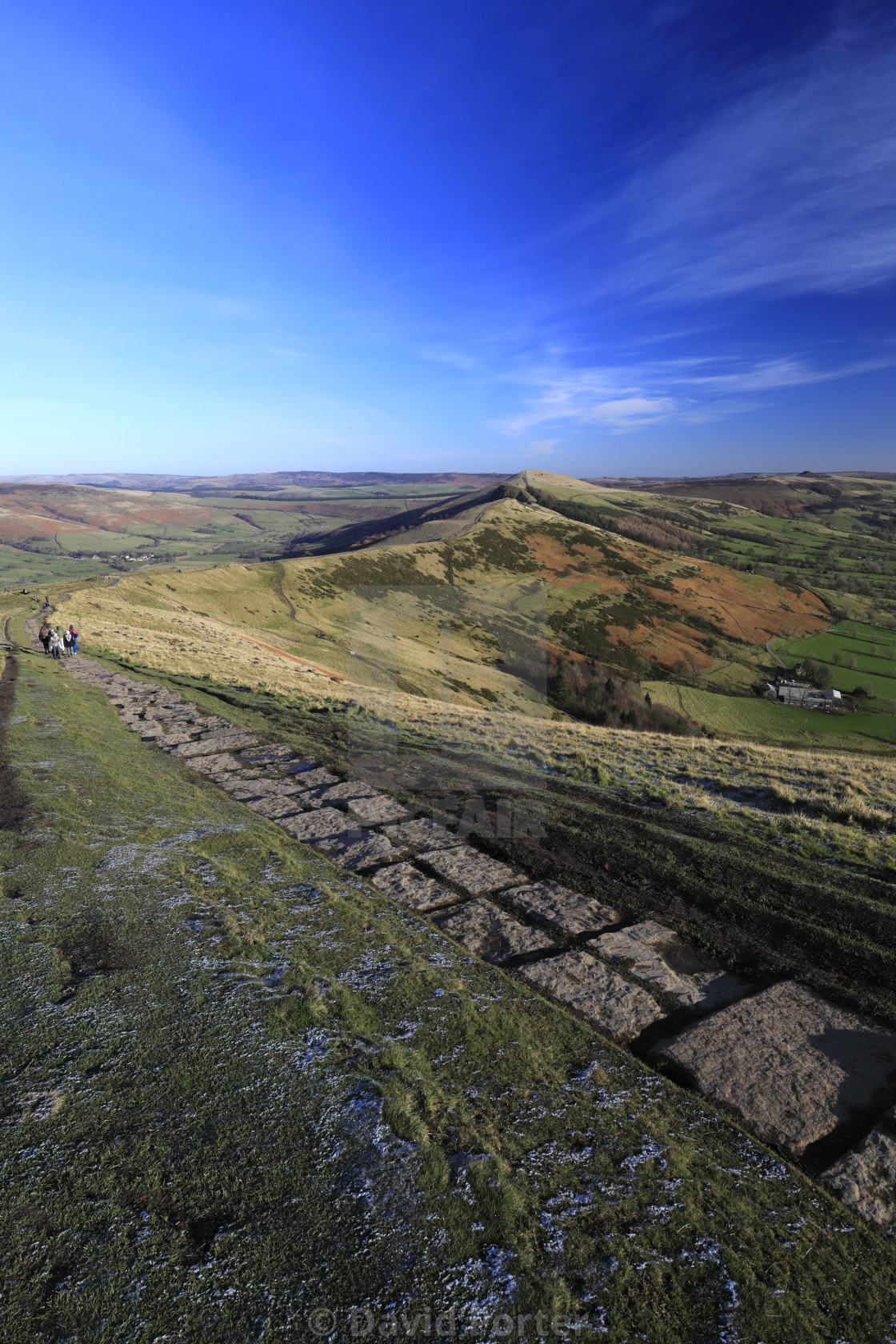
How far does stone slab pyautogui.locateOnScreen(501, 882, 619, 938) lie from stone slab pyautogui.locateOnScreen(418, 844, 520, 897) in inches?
12.8

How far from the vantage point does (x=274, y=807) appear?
10.6 metres

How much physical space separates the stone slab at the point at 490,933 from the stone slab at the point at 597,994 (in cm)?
35

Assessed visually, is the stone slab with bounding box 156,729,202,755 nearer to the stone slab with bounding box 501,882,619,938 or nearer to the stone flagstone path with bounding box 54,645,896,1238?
the stone flagstone path with bounding box 54,645,896,1238

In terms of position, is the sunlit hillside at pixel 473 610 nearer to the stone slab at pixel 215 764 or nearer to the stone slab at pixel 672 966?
the stone slab at pixel 215 764

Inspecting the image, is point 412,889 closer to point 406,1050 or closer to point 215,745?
point 406,1050

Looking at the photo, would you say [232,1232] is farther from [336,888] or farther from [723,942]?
[723,942]

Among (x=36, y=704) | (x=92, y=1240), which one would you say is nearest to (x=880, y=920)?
(x=92, y=1240)

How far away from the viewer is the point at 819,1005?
6.30 metres

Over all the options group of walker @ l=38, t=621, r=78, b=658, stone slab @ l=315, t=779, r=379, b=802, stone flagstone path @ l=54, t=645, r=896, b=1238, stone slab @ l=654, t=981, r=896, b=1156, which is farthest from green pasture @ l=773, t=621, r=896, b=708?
group of walker @ l=38, t=621, r=78, b=658

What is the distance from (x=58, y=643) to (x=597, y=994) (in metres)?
25.0

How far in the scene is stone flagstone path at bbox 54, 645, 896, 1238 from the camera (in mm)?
4867

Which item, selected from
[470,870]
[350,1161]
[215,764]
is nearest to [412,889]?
[470,870]

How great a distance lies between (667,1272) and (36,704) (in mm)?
16931

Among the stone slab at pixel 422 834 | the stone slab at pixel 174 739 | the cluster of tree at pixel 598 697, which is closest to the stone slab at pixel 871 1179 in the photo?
the stone slab at pixel 422 834
